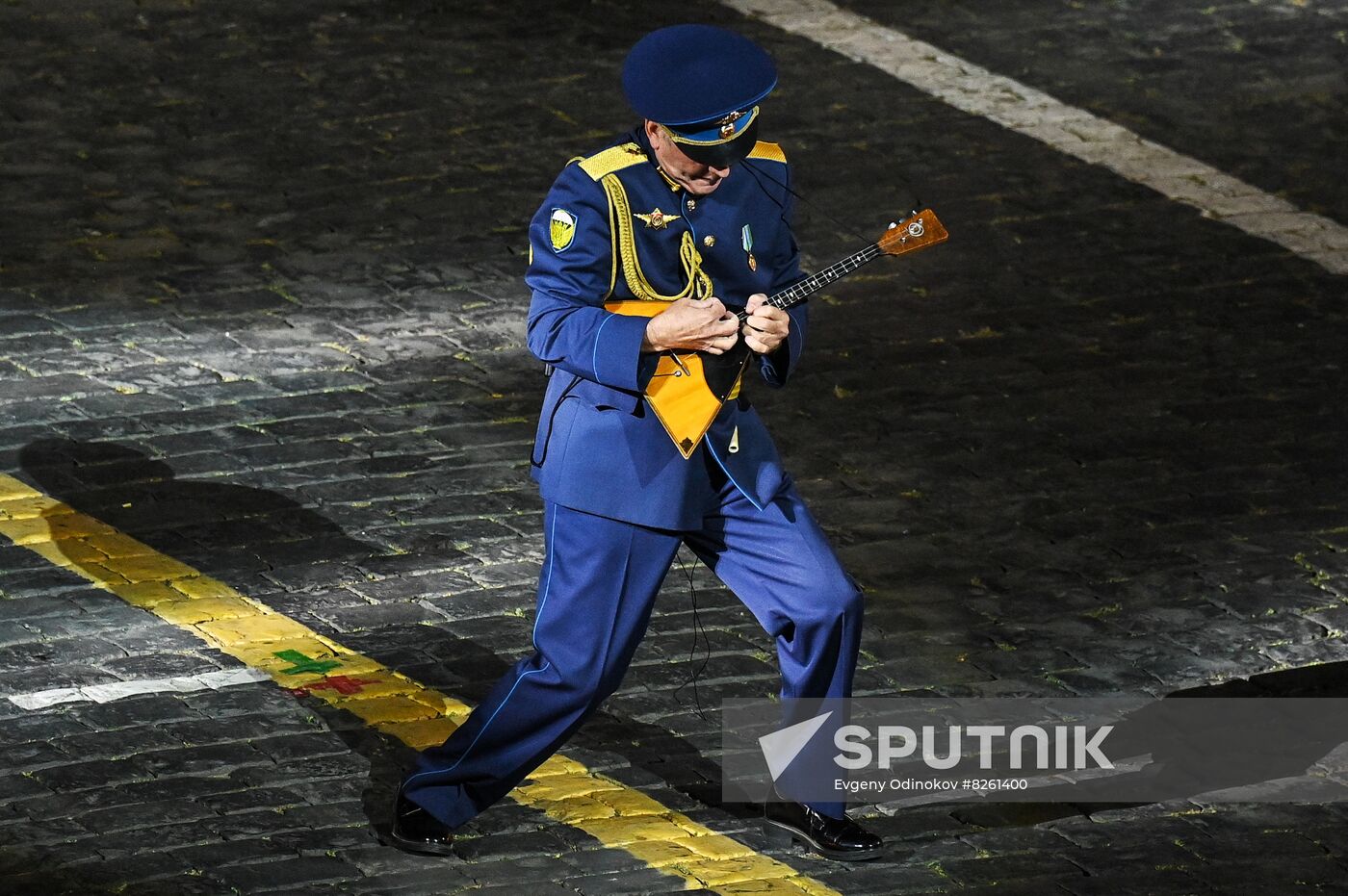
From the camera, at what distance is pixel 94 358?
9.62 metres

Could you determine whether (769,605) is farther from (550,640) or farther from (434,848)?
(434,848)

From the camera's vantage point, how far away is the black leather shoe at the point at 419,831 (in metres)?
6.10

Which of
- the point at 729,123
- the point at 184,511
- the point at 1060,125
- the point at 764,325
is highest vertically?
the point at 729,123

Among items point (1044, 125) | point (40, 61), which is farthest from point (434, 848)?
point (40, 61)

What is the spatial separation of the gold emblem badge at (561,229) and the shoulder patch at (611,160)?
0.39 ft

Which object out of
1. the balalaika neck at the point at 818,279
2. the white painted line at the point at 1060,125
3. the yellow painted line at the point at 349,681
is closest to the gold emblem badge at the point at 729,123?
the balalaika neck at the point at 818,279

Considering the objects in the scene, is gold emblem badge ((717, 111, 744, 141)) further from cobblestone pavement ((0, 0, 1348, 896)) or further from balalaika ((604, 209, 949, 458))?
cobblestone pavement ((0, 0, 1348, 896))

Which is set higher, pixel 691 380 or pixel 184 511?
pixel 691 380

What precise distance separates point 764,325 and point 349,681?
226cm

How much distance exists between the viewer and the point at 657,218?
5.70 metres

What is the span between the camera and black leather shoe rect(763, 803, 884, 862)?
20.3 ft

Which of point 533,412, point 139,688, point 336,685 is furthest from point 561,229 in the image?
point 533,412

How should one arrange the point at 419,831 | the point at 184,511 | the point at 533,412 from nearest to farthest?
the point at 419,831 < the point at 184,511 < the point at 533,412

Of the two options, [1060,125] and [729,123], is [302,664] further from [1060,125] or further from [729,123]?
[1060,125]
